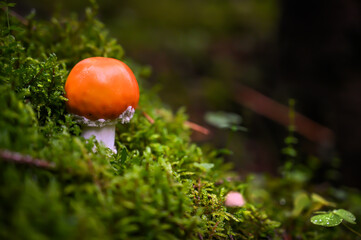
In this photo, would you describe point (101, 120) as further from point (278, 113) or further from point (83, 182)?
point (278, 113)

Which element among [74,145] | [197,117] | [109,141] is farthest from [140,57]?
[74,145]

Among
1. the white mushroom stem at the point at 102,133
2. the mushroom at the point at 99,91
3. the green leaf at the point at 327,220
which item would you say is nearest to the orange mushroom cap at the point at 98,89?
the mushroom at the point at 99,91

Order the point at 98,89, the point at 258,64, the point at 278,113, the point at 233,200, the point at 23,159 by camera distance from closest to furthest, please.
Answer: the point at 23,159 → the point at 98,89 → the point at 233,200 → the point at 278,113 → the point at 258,64

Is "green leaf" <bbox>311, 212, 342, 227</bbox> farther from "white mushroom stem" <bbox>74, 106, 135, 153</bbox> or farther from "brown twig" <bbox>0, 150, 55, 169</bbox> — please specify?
"brown twig" <bbox>0, 150, 55, 169</bbox>

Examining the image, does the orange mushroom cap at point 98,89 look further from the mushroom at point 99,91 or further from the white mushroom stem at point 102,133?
the white mushroom stem at point 102,133

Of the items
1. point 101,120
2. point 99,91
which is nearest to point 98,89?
point 99,91

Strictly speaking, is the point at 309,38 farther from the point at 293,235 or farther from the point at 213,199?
the point at 213,199
